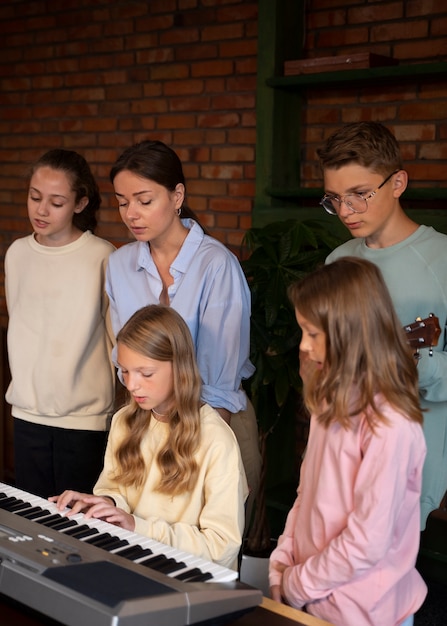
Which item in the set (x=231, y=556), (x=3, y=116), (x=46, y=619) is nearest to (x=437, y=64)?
(x=231, y=556)

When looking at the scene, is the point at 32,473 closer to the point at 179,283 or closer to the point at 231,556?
the point at 179,283

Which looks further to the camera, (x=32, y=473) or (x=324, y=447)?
(x=32, y=473)

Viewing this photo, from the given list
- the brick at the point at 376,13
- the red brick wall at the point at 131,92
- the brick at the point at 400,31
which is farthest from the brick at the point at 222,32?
the brick at the point at 400,31

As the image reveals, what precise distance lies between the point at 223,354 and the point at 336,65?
4.67 ft

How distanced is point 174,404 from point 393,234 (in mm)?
699

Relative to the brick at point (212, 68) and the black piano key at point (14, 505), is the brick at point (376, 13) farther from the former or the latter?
the black piano key at point (14, 505)

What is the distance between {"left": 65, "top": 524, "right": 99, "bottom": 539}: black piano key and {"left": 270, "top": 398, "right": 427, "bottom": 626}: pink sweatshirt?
38 centimetres

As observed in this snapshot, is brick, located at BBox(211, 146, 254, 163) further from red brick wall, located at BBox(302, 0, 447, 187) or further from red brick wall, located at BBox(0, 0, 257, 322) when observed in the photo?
red brick wall, located at BBox(302, 0, 447, 187)

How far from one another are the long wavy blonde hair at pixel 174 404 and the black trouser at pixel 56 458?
611 millimetres

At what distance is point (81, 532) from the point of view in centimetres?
171

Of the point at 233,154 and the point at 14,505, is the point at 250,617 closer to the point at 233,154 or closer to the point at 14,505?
the point at 14,505

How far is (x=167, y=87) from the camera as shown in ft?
13.2

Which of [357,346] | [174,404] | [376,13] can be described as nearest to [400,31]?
[376,13]

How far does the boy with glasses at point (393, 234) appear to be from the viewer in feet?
6.98
